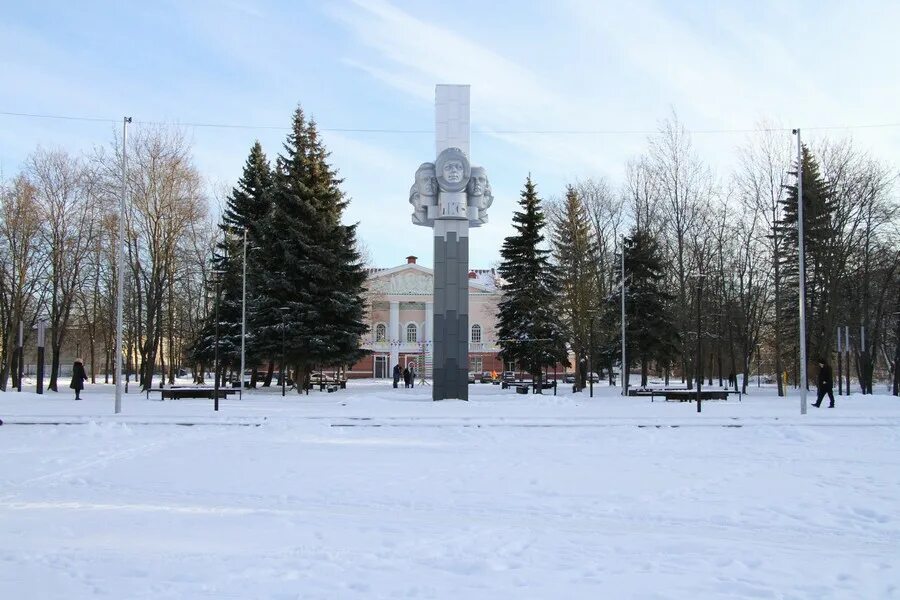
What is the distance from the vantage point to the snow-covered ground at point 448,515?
559 cm

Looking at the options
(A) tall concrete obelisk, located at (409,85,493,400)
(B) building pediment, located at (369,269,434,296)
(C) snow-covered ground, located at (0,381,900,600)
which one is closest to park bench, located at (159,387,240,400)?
(A) tall concrete obelisk, located at (409,85,493,400)

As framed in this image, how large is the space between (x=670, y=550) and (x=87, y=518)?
5650 millimetres

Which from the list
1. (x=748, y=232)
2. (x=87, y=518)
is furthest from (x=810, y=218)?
(x=87, y=518)

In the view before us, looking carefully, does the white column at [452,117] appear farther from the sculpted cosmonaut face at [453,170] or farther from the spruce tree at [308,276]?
the spruce tree at [308,276]

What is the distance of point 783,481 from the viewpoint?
33.2 ft

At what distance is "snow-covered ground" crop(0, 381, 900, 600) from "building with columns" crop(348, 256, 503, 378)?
61.2m

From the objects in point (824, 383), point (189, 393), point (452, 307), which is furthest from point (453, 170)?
point (824, 383)

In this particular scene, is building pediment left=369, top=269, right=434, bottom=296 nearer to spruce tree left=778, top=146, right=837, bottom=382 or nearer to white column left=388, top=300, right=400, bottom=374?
white column left=388, top=300, right=400, bottom=374

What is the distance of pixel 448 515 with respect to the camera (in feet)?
26.2

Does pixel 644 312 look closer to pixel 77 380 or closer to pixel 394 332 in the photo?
pixel 77 380

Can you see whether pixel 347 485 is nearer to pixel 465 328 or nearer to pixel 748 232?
pixel 465 328

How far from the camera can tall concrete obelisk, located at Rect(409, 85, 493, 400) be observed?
95.6 ft

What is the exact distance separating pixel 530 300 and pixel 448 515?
3609cm

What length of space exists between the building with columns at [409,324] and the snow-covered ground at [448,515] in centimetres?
6123
